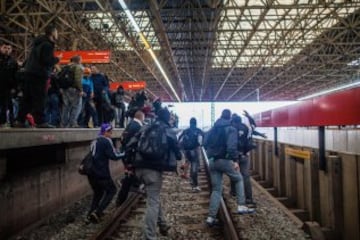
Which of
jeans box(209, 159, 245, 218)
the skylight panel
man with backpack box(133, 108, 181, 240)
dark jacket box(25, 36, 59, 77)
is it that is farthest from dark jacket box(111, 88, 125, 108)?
man with backpack box(133, 108, 181, 240)

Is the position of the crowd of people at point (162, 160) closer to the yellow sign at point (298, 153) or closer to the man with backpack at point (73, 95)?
the yellow sign at point (298, 153)

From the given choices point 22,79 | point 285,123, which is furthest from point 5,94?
point 285,123

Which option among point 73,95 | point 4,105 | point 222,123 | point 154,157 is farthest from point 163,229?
point 73,95

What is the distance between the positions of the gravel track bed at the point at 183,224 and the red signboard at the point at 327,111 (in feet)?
5.19

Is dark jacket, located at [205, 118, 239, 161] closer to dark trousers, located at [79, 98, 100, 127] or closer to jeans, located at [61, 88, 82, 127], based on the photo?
jeans, located at [61, 88, 82, 127]

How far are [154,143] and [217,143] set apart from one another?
5.41 ft

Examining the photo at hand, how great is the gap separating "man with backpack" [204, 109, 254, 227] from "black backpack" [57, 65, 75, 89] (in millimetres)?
3473

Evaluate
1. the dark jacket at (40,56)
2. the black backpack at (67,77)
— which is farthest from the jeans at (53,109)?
the dark jacket at (40,56)

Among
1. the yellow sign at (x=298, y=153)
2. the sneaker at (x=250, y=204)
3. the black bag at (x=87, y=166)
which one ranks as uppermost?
the yellow sign at (x=298, y=153)

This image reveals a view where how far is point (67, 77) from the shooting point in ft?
28.5

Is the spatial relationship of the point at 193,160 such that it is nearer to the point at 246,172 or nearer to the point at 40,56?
the point at 246,172

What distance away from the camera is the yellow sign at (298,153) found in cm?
680

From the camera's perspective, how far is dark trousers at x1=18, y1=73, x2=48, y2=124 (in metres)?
6.71

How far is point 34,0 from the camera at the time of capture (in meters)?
17.9
